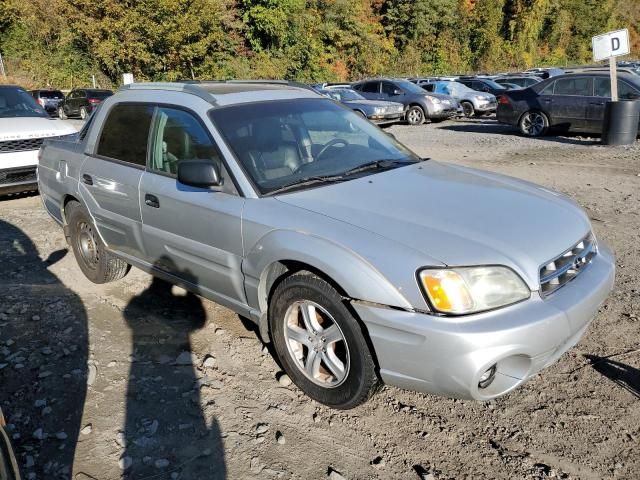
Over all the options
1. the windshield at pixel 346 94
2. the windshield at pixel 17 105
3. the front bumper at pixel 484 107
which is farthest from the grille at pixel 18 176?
the front bumper at pixel 484 107

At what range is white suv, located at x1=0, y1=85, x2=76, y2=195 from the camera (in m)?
7.39

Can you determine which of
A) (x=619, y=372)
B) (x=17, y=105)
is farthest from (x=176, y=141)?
(x=17, y=105)

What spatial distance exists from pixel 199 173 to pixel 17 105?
6.96 m

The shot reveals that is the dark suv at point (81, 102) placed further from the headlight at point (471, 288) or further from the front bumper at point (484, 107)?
the headlight at point (471, 288)

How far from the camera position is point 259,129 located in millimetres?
3531

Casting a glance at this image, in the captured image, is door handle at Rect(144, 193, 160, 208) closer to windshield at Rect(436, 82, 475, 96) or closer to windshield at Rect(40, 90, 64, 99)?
windshield at Rect(436, 82, 475, 96)

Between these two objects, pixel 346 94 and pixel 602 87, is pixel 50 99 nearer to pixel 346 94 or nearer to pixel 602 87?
pixel 346 94

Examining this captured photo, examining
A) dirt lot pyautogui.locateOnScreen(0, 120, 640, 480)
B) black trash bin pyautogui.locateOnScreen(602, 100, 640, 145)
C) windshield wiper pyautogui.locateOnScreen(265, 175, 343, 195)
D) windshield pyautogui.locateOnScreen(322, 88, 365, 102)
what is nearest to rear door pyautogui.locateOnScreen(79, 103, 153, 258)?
dirt lot pyautogui.locateOnScreen(0, 120, 640, 480)

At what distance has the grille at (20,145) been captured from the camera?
7379mm

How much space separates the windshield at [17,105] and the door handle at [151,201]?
576cm

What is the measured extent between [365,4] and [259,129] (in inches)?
2007

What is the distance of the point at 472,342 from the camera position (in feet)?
7.77

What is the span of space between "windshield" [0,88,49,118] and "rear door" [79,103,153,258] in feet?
15.9

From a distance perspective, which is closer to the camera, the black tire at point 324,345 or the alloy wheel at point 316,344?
the black tire at point 324,345
